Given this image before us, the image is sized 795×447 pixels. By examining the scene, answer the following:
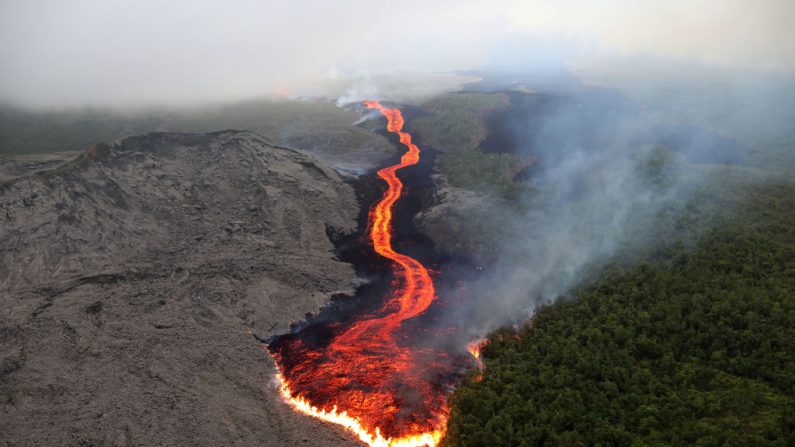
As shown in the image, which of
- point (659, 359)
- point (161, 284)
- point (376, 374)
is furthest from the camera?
point (161, 284)

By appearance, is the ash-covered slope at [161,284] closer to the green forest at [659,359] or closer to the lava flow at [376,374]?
the lava flow at [376,374]

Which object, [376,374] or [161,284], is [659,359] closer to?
[376,374]

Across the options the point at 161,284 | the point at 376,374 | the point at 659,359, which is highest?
the point at 161,284

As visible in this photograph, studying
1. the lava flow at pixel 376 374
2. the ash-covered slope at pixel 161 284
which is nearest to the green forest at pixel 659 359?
the lava flow at pixel 376 374

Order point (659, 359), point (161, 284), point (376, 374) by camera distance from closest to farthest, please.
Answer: point (659, 359) → point (376, 374) → point (161, 284)

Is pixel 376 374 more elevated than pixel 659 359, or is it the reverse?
pixel 659 359

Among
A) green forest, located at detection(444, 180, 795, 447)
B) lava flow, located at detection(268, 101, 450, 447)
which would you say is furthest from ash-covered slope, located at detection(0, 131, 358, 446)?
green forest, located at detection(444, 180, 795, 447)

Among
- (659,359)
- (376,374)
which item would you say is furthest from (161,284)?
(659,359)
